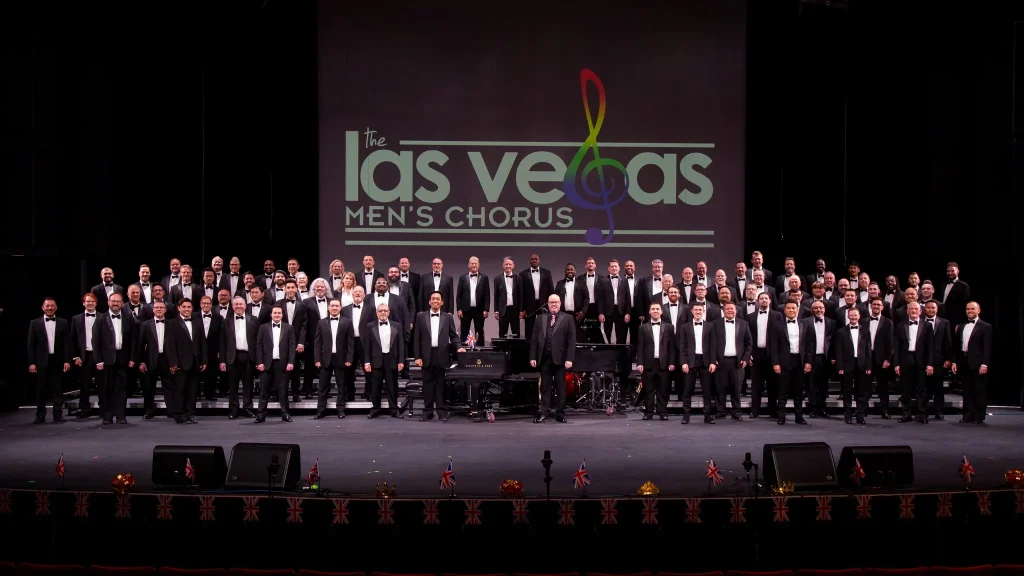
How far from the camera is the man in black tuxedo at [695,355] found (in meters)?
11.8

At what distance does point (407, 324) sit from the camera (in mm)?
12672

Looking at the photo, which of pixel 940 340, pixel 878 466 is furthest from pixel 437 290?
pixel 878 466

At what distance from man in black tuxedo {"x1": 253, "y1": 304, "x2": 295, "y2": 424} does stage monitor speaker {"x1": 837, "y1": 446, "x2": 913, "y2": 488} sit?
6.73m

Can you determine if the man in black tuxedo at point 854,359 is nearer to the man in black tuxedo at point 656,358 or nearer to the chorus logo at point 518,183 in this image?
the man in black tuxedo at point 656,358

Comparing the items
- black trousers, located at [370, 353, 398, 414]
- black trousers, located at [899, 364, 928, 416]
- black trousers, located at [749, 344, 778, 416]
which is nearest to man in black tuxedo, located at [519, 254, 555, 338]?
black trousers, located at [370, 353, 398, 414]

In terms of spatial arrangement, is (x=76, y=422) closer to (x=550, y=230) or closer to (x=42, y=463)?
(x=42, y=463)

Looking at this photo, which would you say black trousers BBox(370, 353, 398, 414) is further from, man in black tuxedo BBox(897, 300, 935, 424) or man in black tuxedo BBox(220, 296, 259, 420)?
man in black tuxedo BBox(897, 300, 935, 424)

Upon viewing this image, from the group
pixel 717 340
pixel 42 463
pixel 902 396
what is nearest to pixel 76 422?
pixel 42 463

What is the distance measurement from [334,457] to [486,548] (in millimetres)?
2786

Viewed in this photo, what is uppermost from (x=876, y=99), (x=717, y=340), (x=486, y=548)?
(x=876, y=99)

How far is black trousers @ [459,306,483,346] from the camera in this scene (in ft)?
44.8

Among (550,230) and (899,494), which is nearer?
(899,494)

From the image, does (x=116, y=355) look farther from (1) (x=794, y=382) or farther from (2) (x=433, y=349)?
(1) (x=794, y=382)

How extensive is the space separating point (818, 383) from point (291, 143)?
28.3 feet
